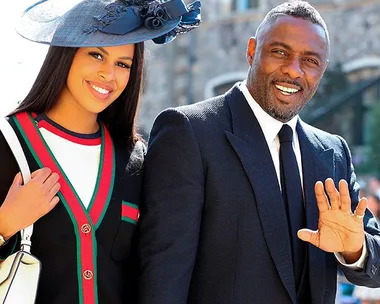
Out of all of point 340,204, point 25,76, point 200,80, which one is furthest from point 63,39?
point 200,80

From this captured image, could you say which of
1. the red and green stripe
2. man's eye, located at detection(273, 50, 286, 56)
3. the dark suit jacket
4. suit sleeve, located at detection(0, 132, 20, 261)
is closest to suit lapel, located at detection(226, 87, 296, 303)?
the dark suit jacket

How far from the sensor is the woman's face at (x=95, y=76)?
3.01m

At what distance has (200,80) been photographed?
16734 millimetres

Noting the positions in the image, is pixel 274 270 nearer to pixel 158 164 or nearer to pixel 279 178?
pixel 279 178

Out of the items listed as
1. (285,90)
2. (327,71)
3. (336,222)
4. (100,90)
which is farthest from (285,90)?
(327,71)

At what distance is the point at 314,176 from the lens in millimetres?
3197

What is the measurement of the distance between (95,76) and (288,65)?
0.71 meters

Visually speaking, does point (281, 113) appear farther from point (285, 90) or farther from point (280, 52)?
point (280, 52)

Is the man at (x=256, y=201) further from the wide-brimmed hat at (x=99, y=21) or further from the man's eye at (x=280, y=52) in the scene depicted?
the wide-brimmed hat at (x=99, y=21)

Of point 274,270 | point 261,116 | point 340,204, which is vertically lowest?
point 274,270

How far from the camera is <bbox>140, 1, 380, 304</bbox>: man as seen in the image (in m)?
2.96

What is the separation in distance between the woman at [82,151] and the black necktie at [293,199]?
540 mm

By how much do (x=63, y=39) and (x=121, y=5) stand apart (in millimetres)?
271

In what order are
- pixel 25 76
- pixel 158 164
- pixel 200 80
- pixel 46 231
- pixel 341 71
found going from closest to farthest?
pixel 46 231 < pixel 158 164 < pixel 25 76 < pixel 341 71 < pixel 200 80
